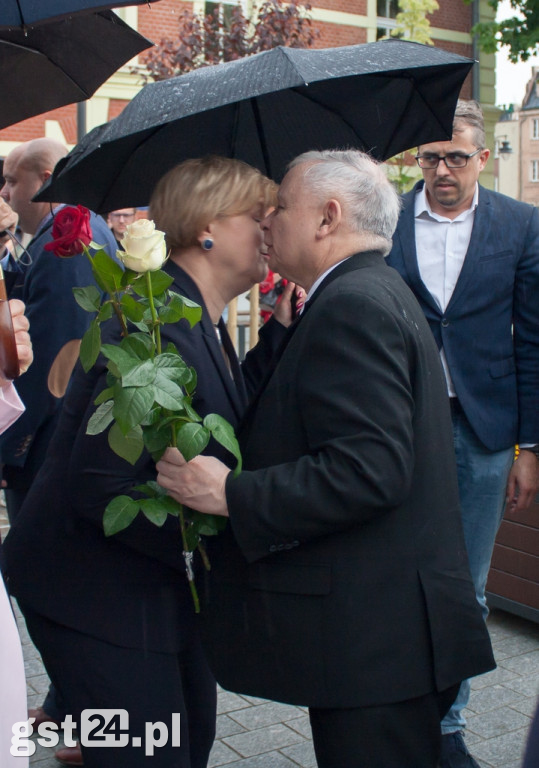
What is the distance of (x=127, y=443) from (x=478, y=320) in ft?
6.15

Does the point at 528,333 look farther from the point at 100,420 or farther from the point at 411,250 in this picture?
the point at 100,420

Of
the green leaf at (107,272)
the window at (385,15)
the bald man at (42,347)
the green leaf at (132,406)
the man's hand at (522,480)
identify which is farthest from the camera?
the window at (385,15)

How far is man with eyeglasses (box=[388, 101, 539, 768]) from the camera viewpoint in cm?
359

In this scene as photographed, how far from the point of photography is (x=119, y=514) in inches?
86.0

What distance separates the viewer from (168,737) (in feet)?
7.92

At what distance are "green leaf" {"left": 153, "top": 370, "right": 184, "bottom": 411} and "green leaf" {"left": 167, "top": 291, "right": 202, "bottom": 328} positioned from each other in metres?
0.17

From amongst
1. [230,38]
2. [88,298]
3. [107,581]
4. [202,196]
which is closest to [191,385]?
[88,298]

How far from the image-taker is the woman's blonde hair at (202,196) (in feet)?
8.62

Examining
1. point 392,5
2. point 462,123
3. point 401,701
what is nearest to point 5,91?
point 462,123

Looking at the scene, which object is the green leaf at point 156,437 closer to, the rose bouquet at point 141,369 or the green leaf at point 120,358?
the rose bouquet at point 141,369

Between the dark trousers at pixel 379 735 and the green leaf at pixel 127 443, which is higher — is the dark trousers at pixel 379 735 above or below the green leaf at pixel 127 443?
below

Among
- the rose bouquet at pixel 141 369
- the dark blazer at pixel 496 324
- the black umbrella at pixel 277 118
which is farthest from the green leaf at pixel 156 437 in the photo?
the dark blazer at pixel 496 324

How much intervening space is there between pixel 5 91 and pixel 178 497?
75.0 inches

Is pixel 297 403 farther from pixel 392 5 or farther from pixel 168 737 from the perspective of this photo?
pixel 392 5
